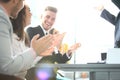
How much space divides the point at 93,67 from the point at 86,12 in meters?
1.59

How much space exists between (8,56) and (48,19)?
251cm

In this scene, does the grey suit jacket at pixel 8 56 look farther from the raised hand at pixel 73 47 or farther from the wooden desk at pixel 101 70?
the raised hand at pixel 73 47

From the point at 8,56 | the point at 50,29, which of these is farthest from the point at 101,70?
the point at 50,29

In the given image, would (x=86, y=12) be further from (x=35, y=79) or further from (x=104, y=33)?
(x=35, y=79)

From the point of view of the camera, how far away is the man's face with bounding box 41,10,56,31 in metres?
3.17

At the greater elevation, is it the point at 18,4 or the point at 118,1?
the point at 118,1

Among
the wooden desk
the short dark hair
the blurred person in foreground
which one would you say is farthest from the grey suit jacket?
the short dark hair

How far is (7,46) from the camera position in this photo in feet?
2.39

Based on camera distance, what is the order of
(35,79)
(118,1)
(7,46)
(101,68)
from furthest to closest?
1. (118,1)
2. (101,68)
3. (35,79)
4. (7,46)

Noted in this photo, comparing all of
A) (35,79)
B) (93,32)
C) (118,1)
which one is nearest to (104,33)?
(93,32)

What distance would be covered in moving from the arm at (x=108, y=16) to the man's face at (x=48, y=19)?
24.4 inches

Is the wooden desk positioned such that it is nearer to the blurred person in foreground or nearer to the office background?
the blurred person in foreground

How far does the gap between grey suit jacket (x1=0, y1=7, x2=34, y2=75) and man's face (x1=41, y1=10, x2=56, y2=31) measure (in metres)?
2.39

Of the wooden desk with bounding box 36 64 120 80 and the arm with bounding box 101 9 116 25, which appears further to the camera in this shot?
the arm with bounding box 101 9 116 25
